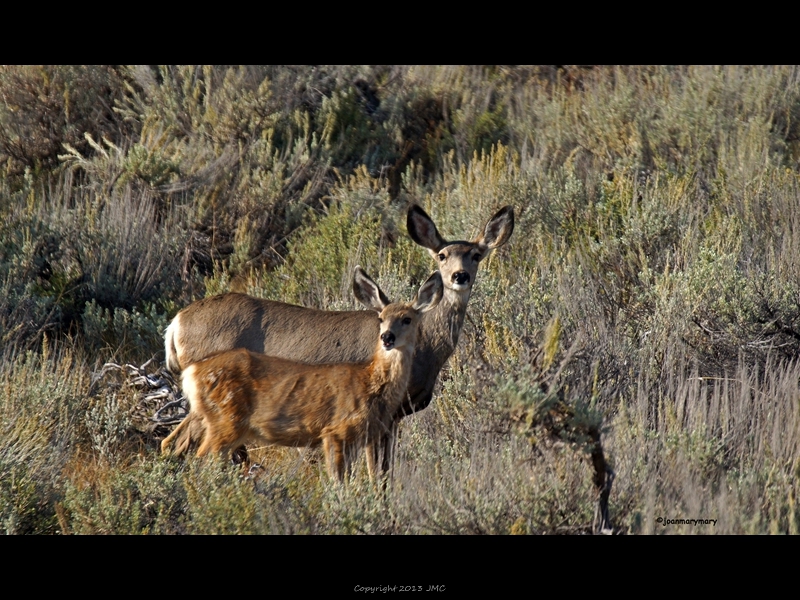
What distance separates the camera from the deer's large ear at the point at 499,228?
804 cm

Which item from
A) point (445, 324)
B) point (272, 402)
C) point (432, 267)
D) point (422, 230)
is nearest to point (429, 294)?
point (445, 324)

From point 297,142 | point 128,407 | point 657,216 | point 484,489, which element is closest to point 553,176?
point 657,216

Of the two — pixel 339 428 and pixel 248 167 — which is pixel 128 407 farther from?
pixel 248 167

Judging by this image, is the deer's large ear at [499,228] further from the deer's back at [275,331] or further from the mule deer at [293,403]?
the mule deer at [293,403]

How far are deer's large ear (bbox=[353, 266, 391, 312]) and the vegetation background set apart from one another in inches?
29.4

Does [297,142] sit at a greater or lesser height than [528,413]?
greater

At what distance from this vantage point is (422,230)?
802 centimetres

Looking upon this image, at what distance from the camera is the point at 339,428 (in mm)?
6449

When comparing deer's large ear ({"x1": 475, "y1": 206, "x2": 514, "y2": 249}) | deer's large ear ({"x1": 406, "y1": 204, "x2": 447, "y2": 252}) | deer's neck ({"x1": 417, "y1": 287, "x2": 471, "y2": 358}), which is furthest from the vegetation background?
deer's large ear ({"x1": 406, "y1": 204, "x2": 447, "y2": 252})

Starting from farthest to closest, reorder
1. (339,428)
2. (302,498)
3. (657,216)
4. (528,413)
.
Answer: (657,216) → (339,428) → (302,498) → (528,413)

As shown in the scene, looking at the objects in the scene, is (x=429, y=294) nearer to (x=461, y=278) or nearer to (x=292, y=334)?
(x=461, y=278)

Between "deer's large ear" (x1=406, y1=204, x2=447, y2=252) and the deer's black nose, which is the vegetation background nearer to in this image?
the deer's black nose

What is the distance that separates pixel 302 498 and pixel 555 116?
7956mm

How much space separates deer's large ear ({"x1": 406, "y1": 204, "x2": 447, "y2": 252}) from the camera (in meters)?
7.91
